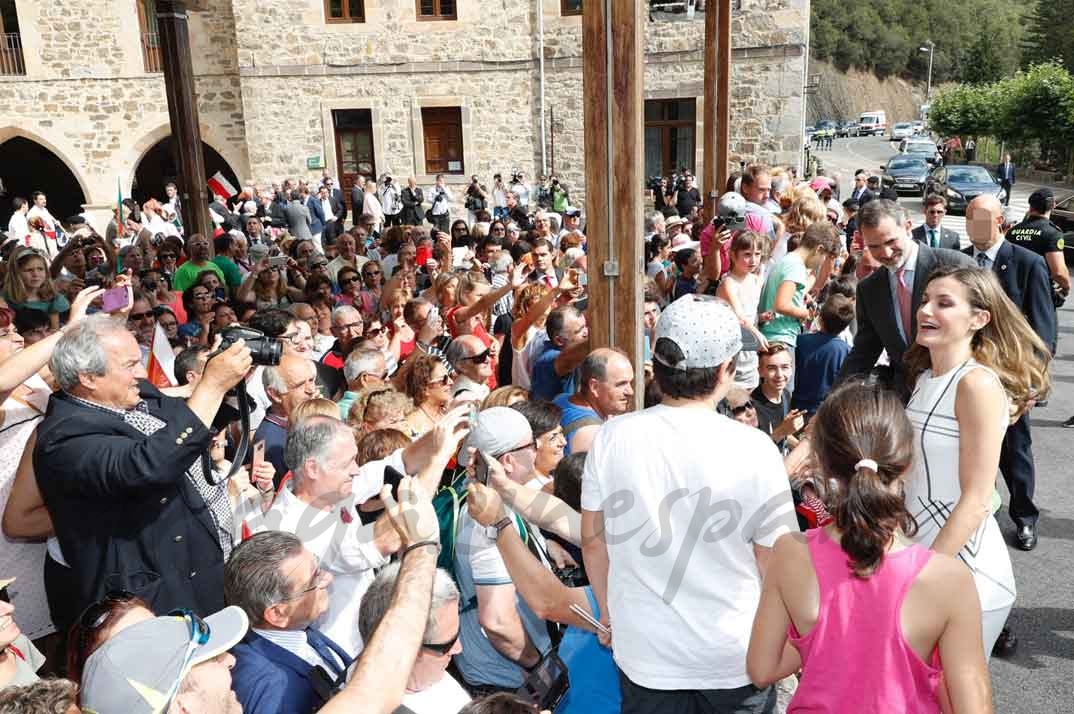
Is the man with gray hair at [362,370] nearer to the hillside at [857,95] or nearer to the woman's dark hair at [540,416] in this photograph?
the woman's dark hair at [540,416]

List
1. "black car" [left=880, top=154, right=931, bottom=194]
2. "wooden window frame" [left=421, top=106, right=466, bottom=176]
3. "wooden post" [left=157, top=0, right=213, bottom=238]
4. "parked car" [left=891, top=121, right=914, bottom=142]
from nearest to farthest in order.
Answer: "wooden post" [left=157, top=0, right=213, bottom=238] → "wooden window frame" [left=421, top=106, right=466, bottom=176] → "black car" [left=880, top=154, right=931, bottom=194] → "parked car" [left=891, top=121, right=914, bottom=142]

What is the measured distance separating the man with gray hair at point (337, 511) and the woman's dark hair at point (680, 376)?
0.83 m

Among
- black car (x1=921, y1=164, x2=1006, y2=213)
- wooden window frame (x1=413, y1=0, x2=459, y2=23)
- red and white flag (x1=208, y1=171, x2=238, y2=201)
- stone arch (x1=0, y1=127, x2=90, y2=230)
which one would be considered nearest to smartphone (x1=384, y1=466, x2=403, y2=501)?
red and white flag (x1=208, y1=171, x2=238, y2=201)

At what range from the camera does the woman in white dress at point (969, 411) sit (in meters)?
2.40

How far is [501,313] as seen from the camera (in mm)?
6797

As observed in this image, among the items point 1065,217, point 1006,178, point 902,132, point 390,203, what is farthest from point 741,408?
point 902,132

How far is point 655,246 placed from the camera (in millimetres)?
8938

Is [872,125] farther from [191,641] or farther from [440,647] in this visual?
[191,641]

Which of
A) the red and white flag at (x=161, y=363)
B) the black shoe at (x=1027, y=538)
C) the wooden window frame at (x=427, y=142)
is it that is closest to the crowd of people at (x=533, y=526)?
the black shoe at (x=1027, y=538)

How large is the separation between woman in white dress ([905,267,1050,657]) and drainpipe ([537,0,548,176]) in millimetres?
16621

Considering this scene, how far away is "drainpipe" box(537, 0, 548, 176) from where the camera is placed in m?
18.0

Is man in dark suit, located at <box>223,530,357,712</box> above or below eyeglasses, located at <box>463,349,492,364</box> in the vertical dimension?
below

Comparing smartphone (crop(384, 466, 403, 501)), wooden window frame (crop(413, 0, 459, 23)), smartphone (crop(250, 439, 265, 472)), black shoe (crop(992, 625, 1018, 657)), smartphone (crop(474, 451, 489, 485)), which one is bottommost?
black shoe (crop(992, 625, 1018, 657))

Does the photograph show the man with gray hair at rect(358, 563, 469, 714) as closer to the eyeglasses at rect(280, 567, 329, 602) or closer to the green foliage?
the eyeglasses at rect(280, 567, 329, 602)
